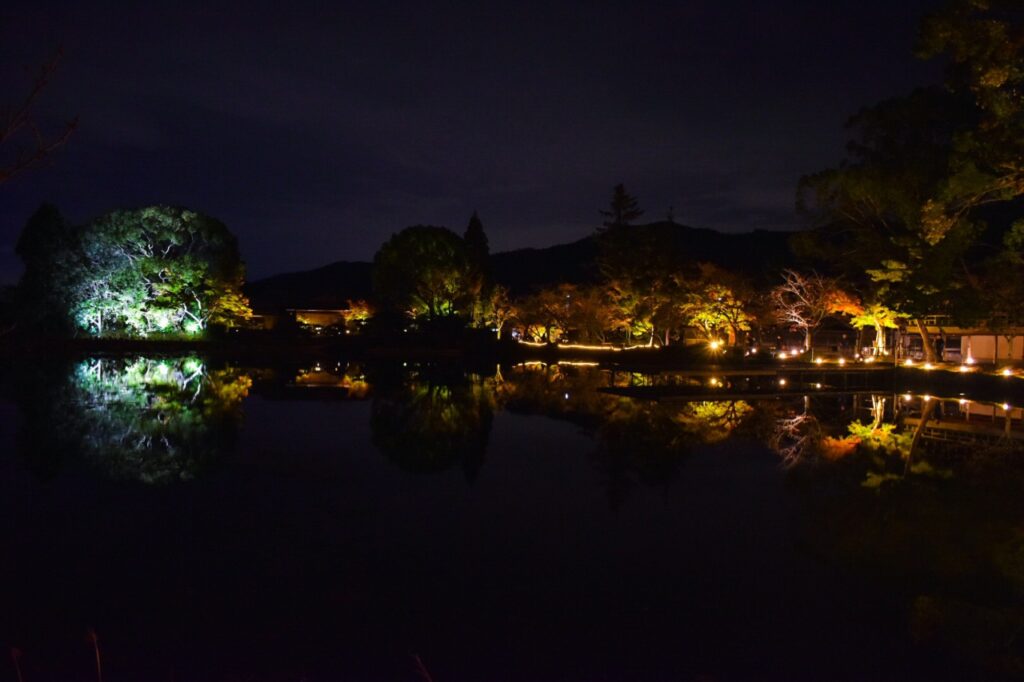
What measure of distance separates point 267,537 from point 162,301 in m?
35.9

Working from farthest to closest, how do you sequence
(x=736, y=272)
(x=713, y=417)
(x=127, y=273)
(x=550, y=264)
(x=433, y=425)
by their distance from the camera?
(x=550, y=264) < (x=736, y=272) < (x=127, y=273) < (x=713, y=417) < (x=433, y=425)

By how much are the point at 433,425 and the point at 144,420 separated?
225 inches

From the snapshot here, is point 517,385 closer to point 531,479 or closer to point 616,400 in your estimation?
point 616,400

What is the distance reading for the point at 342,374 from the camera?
92.3 feet

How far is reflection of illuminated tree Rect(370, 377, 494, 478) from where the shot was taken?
37.5 feet

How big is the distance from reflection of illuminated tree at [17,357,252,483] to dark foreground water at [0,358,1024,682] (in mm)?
126

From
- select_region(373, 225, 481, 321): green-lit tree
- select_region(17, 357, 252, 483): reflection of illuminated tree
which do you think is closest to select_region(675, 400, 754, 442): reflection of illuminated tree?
select_region(17, 357, 252, 483): reflection of illuminated tree

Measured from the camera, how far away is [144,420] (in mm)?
14406

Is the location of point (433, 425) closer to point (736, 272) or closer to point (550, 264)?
point (736, 272)

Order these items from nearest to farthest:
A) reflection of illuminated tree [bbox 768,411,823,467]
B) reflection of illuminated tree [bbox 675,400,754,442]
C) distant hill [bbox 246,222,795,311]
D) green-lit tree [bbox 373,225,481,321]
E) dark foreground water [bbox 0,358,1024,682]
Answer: dark foreground water [bbox 0,358,1024,682] < reflection of illuminated tree [bbox 768,411,823,467] < reflection of illuminated tree [bbox 675,400,754,442] < green-lit tree [bbox 373,225,481,321] < distant hill [bbox 246,222,795,311]

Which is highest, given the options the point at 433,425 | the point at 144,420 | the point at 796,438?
the point at 144,420

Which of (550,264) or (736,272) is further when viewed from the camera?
(550,264)

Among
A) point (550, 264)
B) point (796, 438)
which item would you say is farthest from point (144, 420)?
point (550, 264)

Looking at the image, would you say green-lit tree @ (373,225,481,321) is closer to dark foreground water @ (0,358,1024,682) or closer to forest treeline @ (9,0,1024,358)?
forest treeline @ (9,0,1024,358)
